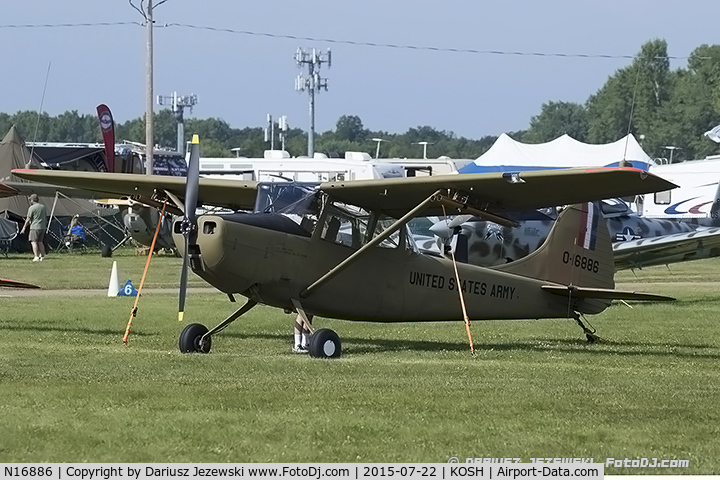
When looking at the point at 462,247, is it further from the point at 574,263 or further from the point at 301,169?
the point at 301,169

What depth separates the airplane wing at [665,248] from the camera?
24.2 m

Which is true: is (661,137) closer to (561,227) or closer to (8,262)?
(8,262)

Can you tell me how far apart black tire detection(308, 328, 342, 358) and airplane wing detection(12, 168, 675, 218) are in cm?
171

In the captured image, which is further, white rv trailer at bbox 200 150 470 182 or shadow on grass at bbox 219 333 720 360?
white rv trailer at bbox 200 150 470 182

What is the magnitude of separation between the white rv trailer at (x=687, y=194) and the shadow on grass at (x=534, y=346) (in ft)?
91.2

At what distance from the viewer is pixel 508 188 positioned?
559 inches

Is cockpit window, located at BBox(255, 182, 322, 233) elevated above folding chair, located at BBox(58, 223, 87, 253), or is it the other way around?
cockpit window, located at BBox(255, 182, 322, 233)

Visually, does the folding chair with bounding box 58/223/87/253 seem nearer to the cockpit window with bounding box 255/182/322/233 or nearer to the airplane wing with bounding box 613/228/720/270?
the airplane wing with bounding box 613/228/720/270

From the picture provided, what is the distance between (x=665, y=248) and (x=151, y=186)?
12.1m

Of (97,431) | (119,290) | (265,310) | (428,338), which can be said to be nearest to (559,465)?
(97,431)

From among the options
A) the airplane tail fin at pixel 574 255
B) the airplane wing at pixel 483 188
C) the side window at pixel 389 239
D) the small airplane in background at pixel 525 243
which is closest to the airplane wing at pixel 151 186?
the airplane wing at pixel 483 188

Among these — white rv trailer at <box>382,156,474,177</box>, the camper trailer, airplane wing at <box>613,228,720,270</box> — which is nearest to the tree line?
white rv trailer at <box>382,156,474,177</box>

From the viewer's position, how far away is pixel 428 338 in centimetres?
1705

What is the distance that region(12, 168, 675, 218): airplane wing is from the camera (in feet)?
44.6
